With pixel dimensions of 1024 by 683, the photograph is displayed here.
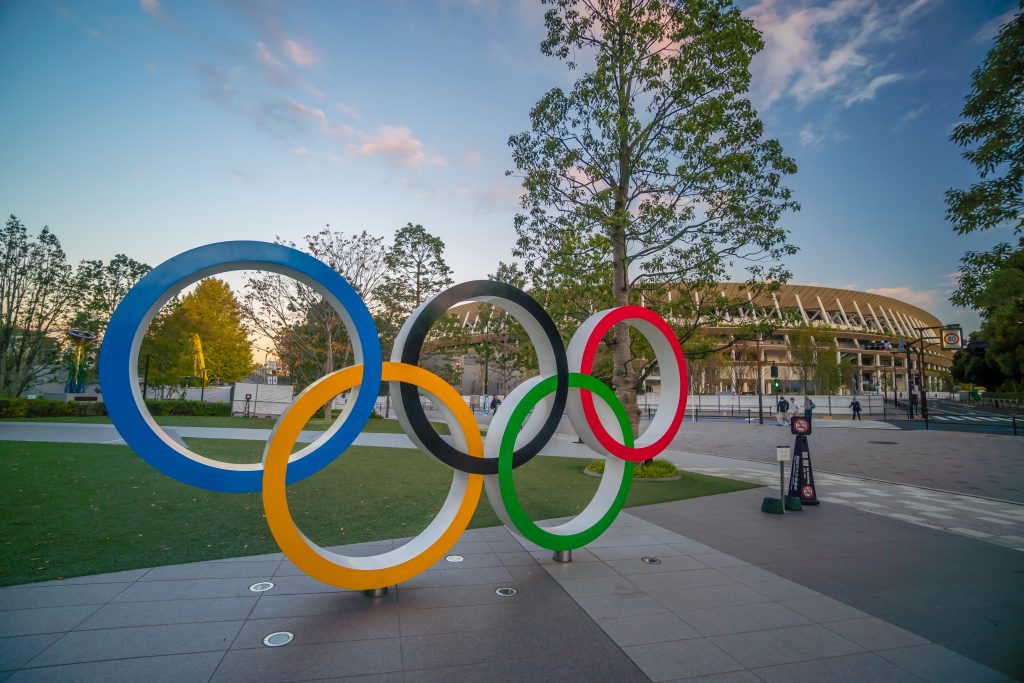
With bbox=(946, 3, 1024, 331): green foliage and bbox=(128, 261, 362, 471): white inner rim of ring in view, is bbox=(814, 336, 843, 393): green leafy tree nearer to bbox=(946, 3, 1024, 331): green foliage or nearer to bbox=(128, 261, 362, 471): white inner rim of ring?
bbox=(946, 3, 1024, 331): green foliage

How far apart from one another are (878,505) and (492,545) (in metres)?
8.00

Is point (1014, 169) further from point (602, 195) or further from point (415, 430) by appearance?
point (415, 430)

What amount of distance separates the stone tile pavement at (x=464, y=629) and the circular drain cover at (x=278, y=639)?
0.21 ft

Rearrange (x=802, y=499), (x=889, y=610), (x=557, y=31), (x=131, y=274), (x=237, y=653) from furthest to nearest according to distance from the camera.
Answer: (x=131, y=274)
(x=557, y=31)
(x=802, y=499)
(x=889, y=610)
(x=237, y=653)

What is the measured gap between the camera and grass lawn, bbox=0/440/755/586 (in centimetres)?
576

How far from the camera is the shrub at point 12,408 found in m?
22.2

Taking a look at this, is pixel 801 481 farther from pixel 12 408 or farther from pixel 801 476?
pixel 12 408

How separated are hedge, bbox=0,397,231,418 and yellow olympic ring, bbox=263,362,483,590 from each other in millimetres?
21991

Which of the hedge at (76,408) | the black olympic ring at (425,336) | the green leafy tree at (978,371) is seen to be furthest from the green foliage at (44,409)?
the green leafy tree at (978,371)

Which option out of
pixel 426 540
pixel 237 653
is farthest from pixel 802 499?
pixel 237 653

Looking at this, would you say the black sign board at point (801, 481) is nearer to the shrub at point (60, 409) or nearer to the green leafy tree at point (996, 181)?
the green leafy tree at point (996, 181)

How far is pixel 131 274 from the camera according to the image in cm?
3112

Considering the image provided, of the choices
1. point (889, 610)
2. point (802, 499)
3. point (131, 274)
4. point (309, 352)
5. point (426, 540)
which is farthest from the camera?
point (131, 274)

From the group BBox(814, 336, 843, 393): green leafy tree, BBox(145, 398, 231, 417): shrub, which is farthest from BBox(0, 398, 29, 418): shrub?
BBox(814, 336, 843, 393): green leafy tree
